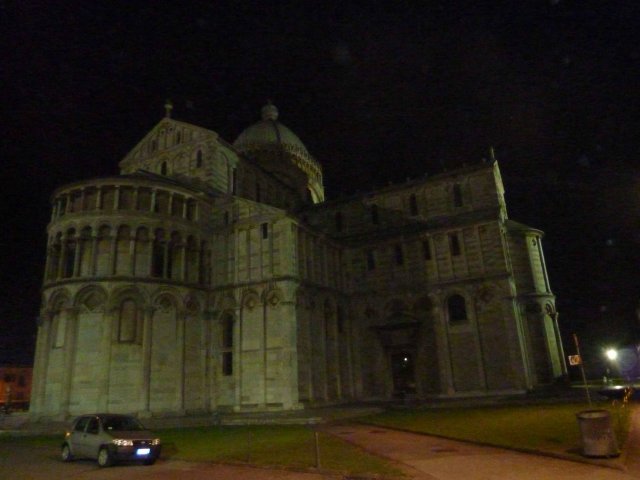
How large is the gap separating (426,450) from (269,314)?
17933 mm

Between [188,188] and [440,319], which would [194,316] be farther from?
[440,319]

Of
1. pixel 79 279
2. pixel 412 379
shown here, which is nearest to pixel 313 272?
pixel 412 379

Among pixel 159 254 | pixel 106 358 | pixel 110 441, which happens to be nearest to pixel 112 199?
pixel 159 254

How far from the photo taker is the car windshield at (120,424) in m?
14.3

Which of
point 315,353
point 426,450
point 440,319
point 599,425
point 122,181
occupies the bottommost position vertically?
point 426,450

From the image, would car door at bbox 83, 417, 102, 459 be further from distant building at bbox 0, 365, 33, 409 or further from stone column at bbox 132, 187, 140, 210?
distant building at bbox 0, 365, 33, 409

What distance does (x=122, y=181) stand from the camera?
30.1 meters

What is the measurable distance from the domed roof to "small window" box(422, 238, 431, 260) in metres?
21.0

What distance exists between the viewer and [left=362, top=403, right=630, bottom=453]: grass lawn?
13.0m

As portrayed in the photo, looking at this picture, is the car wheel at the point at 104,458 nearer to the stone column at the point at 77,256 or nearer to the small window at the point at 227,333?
the small window at the point at 227,333

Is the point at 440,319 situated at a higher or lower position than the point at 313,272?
lower

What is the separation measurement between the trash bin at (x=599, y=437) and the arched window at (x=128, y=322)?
81.4ft

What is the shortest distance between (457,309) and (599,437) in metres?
23.8

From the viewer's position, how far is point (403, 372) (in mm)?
35062
